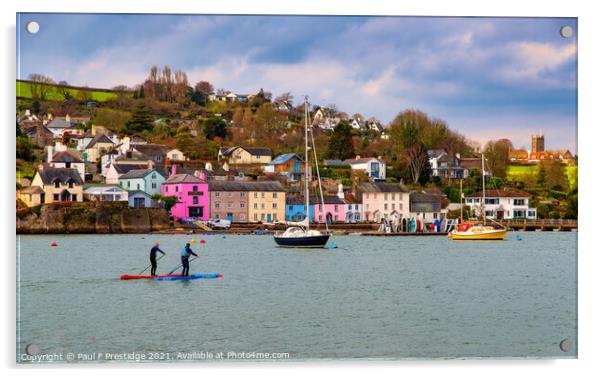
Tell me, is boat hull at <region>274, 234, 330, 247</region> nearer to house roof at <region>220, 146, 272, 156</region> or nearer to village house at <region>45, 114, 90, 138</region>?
village house at <region>45, 114, 90, 138</region>

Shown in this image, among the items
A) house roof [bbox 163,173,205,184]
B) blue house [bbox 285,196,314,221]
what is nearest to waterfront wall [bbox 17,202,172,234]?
house roof [bbox 163,173,205,184]

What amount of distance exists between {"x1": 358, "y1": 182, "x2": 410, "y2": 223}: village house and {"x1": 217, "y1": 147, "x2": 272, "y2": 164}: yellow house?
205 inches

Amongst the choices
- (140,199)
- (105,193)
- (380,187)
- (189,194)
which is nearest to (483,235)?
(380,187)

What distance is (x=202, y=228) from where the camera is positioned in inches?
1633

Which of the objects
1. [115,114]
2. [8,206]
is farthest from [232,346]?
[115,114]

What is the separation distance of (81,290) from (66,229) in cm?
2200

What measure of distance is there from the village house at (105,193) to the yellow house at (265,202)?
5998 millimetres

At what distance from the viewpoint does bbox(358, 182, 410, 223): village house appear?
43.3 metres

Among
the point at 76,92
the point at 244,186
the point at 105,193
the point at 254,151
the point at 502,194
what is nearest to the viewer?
the point at 76,92

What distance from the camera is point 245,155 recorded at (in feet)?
151

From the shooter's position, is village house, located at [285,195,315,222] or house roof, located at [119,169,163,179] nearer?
village house, located at [285,195,315,222]

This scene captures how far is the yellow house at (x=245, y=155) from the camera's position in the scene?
4588cm

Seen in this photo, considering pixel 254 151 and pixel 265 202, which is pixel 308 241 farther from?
pixel 254 151

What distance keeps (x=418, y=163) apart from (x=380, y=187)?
9.37ft
